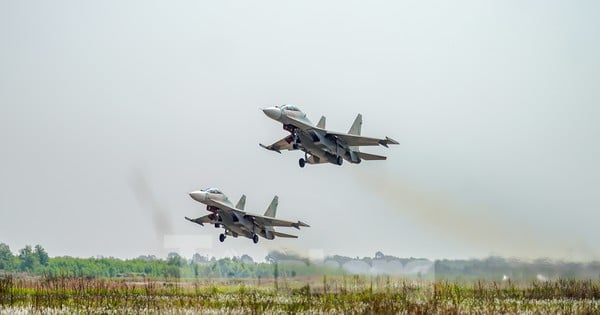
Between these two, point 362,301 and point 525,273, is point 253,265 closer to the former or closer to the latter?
point 525,273

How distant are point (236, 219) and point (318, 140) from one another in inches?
487

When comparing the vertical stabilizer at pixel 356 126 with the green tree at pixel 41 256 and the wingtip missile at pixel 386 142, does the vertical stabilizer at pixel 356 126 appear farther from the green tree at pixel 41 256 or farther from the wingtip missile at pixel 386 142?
the green tree at pixel 41 256

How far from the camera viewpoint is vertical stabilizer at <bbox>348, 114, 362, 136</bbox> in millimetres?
64812

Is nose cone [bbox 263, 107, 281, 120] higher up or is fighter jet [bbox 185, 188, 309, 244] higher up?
nose cone [bbox 263, 107, 281, 120]

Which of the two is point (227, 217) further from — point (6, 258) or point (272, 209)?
point (6, 258)

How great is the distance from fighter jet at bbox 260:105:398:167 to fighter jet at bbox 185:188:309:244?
7.18 metres

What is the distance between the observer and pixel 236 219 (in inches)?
2598

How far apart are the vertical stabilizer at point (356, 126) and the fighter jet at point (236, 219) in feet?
24.8

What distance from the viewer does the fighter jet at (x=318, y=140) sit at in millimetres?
55594

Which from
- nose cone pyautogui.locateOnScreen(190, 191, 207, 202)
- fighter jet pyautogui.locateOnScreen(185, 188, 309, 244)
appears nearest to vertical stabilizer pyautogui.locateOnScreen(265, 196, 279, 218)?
fighter jet pyautogui.locateOnScreen(185, 188, 309, 244)

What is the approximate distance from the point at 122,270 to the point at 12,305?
5472cm

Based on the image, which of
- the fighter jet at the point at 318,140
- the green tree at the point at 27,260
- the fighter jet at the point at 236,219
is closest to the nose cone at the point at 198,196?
the fighter jet at the point at 236,219

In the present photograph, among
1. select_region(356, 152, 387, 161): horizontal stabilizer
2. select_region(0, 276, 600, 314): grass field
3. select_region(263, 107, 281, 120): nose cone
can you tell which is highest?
select_region(263, 107, 281, 120): nose cone

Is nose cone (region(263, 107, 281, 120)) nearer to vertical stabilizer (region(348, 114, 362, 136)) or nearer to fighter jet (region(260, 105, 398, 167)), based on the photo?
fighter jet (region(260, 105, 398, 167))
